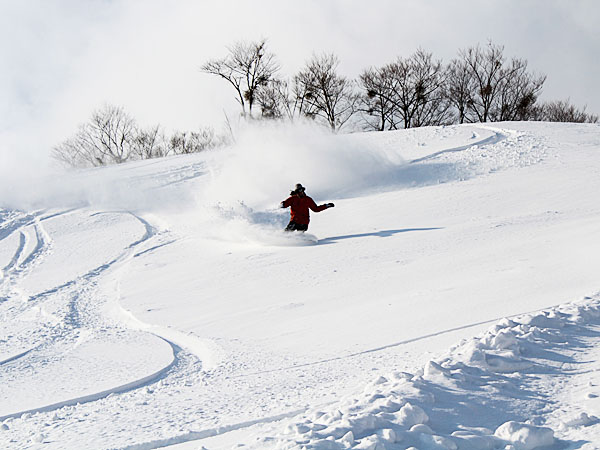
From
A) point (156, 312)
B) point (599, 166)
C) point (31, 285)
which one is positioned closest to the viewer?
point (156, 312)

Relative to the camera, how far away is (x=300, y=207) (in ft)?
41.6

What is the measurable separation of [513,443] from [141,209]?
1668 cm

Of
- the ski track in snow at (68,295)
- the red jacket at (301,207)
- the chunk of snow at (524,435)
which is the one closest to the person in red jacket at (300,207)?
the red jacket at (301,207)

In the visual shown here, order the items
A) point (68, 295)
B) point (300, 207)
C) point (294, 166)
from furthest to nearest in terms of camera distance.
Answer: point (294, 166)
point (300, 207)
point (68, 295)

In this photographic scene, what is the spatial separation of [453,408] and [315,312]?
3.96 metres

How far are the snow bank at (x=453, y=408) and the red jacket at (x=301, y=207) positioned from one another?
7827mm

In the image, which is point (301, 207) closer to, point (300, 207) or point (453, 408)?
point (300, 207)

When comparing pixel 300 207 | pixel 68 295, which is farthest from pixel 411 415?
pixel 300 207

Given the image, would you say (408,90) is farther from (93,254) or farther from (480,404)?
(480,404)

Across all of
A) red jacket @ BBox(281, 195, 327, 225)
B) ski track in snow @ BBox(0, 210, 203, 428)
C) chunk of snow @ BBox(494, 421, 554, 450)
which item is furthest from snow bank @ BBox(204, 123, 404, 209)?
chunk of snow @ BBox(494, 421, 554, 450)

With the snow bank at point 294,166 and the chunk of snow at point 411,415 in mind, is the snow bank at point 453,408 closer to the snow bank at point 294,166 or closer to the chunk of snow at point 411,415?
the chunk of snow at point 411,415

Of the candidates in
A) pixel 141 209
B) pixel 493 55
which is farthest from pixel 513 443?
pixel 493 55

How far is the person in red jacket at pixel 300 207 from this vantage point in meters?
12.6

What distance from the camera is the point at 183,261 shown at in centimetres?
1222
